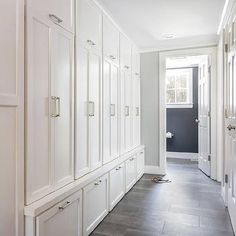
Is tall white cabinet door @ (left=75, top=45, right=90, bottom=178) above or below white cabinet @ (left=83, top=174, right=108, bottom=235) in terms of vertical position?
above

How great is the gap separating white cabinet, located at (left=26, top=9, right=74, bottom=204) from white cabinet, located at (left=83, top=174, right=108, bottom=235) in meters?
0.28

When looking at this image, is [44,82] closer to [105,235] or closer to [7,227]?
[7,227]

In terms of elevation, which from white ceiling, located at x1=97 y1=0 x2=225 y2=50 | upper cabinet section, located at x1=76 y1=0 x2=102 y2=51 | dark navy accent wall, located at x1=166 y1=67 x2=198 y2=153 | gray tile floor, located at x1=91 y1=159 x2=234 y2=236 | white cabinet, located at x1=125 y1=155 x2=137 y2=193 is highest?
white ceiling, located at x1=97 y1=0 x2=225 y2=50

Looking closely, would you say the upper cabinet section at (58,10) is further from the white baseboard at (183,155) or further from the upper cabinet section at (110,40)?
the white baseboard at (183,155)

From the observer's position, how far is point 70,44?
1948mm

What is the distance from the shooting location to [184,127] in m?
5.97

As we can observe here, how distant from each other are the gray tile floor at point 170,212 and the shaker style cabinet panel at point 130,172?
86mm

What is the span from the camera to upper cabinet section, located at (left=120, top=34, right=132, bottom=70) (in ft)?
11.0

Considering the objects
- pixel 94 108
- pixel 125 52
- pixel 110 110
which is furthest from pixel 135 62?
pixel 94 108

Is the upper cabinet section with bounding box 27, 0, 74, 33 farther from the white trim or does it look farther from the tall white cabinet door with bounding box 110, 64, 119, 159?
the white trim

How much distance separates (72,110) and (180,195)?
2.08m

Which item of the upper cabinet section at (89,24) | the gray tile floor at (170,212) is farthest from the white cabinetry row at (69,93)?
the gray tile floor at (170,212)

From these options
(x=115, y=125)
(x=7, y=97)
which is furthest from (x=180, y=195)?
(x=7, y=97)

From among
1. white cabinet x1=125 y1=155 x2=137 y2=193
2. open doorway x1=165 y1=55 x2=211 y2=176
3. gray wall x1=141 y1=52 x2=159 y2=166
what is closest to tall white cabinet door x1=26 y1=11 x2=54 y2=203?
white cabinet x1=125 y1=155 x2=137 y2=193
